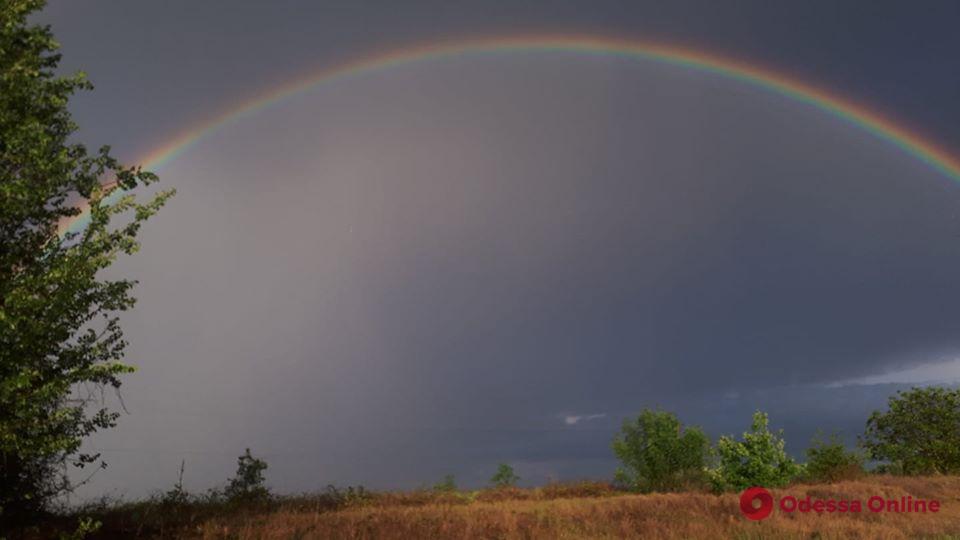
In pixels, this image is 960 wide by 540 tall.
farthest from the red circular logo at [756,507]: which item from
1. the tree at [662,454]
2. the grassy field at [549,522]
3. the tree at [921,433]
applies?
the tree at [921,433]

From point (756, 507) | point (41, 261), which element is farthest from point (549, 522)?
point (41, 261)

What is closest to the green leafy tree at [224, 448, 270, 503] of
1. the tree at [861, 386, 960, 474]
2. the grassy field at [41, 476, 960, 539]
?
the grassy field at [41, 476, 960, 539]

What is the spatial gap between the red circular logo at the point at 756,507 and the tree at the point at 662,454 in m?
14.3

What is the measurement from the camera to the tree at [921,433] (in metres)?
42.7

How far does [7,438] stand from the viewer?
12.6 metres

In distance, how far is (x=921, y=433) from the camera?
147 ft

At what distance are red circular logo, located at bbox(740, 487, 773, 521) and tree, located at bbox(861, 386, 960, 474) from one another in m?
26.3

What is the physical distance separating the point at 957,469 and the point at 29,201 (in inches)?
2042

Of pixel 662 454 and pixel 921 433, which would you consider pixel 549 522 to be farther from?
pixel 921 433

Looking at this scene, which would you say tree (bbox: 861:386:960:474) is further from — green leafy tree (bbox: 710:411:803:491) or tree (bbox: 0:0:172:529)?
tree (bbox: 0:0:172:529)

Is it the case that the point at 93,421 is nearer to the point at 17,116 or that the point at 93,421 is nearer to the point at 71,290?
the point at 71,290

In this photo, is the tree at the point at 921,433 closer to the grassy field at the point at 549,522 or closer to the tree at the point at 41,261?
the grassy field at the point at 549,522

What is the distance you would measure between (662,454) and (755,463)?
918cm

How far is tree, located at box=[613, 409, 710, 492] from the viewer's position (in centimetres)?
3906
